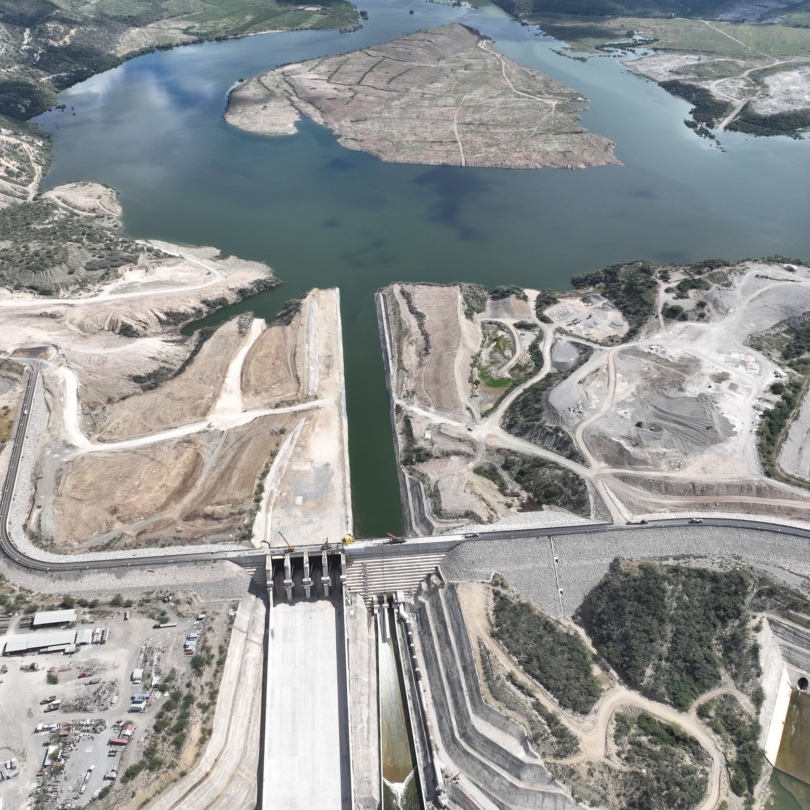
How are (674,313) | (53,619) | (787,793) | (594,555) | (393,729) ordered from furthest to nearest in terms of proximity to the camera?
1. (674,313)
2. (594,555)
3. (393,729)
4. (53,619)
5. (787,793)

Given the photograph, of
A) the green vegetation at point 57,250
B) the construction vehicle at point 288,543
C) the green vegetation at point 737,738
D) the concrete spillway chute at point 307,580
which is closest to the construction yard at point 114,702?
the concrete spillway chute at point 307,580

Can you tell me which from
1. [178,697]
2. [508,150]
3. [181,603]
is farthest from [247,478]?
[508,150]

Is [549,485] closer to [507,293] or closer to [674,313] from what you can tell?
[674,313]

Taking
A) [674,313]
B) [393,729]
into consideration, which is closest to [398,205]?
[674,313]

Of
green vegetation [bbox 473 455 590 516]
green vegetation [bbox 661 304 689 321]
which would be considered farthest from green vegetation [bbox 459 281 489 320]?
green vegetation [bbox 473 455 590 516]

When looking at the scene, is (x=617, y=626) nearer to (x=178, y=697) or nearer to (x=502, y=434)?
(x=502, y=434)

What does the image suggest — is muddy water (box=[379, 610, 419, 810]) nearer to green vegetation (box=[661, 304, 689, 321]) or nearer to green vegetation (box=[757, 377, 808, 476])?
green vegetation (box=[757, 377, 808, 476])
